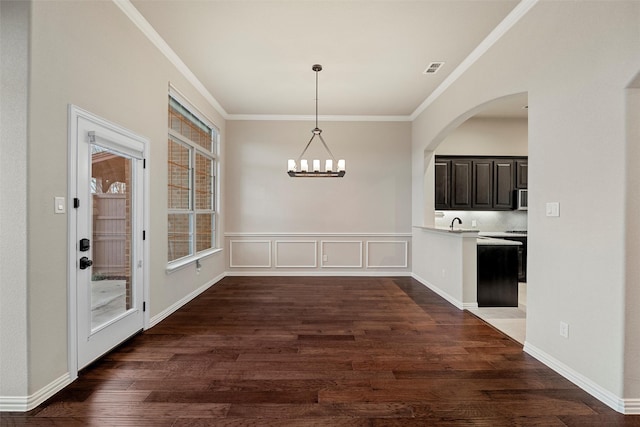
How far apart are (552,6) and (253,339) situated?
400 cm

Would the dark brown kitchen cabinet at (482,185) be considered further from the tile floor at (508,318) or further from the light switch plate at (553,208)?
the light switch plate at (553,208)

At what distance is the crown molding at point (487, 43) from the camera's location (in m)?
2.84

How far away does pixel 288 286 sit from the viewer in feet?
17.7

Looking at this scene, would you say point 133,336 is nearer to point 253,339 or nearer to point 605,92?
point 253,339

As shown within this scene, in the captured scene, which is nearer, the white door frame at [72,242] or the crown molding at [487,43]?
the white door frame at [72,242]

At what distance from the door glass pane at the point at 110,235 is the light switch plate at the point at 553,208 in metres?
3.82

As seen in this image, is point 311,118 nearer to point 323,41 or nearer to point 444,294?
point 323,41

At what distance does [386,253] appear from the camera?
6.20 meters

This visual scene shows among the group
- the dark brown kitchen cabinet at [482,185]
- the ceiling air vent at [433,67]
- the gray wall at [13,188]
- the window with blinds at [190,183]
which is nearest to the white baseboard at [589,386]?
the ceiling air vent at [433,67]

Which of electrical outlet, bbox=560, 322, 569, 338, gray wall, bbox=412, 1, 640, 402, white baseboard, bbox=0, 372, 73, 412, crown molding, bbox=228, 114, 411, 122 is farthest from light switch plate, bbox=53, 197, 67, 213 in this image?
crown molding, bbox=228, 114, 411, 122

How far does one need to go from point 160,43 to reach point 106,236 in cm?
225

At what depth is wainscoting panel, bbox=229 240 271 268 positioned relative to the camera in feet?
20.3

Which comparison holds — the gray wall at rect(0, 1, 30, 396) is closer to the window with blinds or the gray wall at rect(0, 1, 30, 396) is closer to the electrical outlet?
the window with blinds

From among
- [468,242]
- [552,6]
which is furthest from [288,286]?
[552,6]
